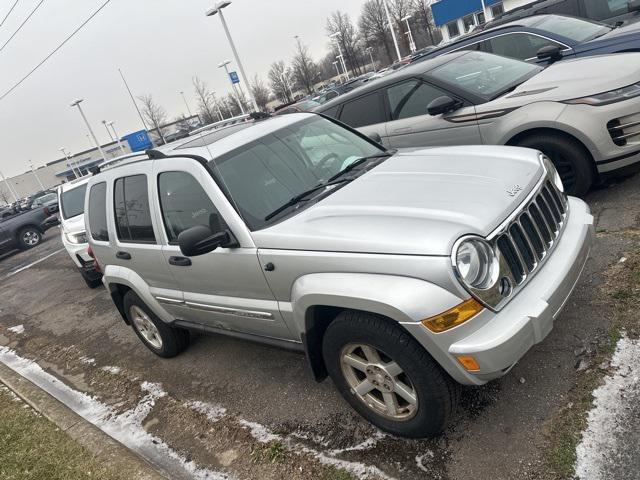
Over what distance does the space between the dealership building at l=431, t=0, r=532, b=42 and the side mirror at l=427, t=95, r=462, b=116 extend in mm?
36512

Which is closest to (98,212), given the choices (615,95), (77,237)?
(77,237)

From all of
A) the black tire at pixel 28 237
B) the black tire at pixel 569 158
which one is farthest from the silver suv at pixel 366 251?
the black tire at pixel 28 237

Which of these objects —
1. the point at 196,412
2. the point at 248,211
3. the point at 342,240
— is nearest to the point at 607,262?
the point at 342,240

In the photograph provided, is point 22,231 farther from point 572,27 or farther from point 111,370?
point 572,27

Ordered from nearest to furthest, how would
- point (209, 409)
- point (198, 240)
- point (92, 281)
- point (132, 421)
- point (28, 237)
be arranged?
1. point (198, 240)
2. point (209, 409)
3. point (132, 421)
4. point (92, 281)
5. point (28, 237)

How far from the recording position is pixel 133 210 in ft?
13.5

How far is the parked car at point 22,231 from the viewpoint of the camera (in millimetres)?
15938

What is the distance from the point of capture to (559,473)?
2.32 meters

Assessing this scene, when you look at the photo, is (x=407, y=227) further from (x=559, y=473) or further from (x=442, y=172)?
(x=559, y=473)

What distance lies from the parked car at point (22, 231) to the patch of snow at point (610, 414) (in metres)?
16.9

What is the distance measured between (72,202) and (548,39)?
8.69 meters

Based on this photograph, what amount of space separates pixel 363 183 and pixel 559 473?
1948 millimetres

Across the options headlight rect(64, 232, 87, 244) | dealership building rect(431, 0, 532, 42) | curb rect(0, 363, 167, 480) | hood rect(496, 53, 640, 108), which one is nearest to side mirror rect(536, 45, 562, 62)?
hood rect(496, 53, 640, 108)

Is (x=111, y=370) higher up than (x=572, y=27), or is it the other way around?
(x=572, y=27)
